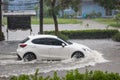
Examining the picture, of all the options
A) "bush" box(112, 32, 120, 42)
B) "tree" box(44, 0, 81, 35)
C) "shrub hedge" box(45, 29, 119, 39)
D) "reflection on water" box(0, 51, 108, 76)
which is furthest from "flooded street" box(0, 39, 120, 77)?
"shrub hedge" box(45, 29, 119, 39)

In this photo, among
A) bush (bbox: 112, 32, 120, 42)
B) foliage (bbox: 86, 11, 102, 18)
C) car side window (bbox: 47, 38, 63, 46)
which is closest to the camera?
car side window (bbox: 47, 38, 63, 46)

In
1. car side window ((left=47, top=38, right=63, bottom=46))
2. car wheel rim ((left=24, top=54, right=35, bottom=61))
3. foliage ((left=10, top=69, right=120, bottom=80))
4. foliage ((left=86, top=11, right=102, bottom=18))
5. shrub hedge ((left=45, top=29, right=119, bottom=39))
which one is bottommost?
car wheel rim ((left=24, top=54, right=35, bottom=61))

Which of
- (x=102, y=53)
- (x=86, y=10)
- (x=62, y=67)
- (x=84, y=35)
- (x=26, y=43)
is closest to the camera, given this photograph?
(x=62, y=67)

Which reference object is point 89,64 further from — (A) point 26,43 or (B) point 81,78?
(B) point 81,78

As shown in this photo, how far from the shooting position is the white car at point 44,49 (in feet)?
69.1

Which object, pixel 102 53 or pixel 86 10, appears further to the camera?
pixel 86 10

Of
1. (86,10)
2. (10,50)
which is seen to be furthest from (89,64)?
(86,10)

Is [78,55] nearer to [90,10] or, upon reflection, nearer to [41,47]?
[41,47]

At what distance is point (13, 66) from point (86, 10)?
181ft

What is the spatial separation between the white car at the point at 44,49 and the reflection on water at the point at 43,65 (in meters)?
0.36

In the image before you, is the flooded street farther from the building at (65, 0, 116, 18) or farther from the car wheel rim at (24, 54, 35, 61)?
the building at (65, 0, 116, 18)

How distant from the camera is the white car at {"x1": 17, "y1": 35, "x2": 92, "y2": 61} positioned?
21062 millimetres

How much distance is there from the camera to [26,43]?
21.1 meters

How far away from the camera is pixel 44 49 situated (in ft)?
69.4
